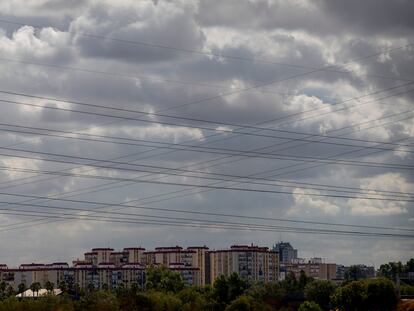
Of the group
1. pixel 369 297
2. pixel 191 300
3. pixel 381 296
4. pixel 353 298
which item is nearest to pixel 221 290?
pixel 191 300

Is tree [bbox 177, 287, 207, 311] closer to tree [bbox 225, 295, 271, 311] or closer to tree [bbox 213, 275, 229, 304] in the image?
tree [bbox 213, 275, 229, 304]

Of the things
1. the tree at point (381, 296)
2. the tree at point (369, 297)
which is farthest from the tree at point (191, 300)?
the tree at point (381, 296)

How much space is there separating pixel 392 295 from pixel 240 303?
1547 inches

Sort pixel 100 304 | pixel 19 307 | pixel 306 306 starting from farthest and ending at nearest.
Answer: pixel 306 306 < pixel 100 304 < pixel 19 307

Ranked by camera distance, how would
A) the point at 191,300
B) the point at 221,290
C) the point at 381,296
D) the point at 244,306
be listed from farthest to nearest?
the point at 381,296, the point at 221,290, the point at 191,300, the point at 244,306

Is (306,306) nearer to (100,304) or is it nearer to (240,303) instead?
(240,303)

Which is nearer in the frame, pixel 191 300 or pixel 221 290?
pixel 191 300

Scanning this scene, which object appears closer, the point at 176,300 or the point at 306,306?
the point at 176,300

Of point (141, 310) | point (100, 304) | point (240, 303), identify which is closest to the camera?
point (100, 304)

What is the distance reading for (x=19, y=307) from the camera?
128250 millimetres

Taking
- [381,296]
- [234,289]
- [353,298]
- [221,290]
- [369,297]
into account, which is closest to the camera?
[221,290]

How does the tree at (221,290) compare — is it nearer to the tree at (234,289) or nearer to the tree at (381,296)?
the tree at (234,289)

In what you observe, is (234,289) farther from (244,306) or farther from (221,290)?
(244,306)

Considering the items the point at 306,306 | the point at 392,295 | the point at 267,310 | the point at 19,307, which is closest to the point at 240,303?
the point at 267,310
